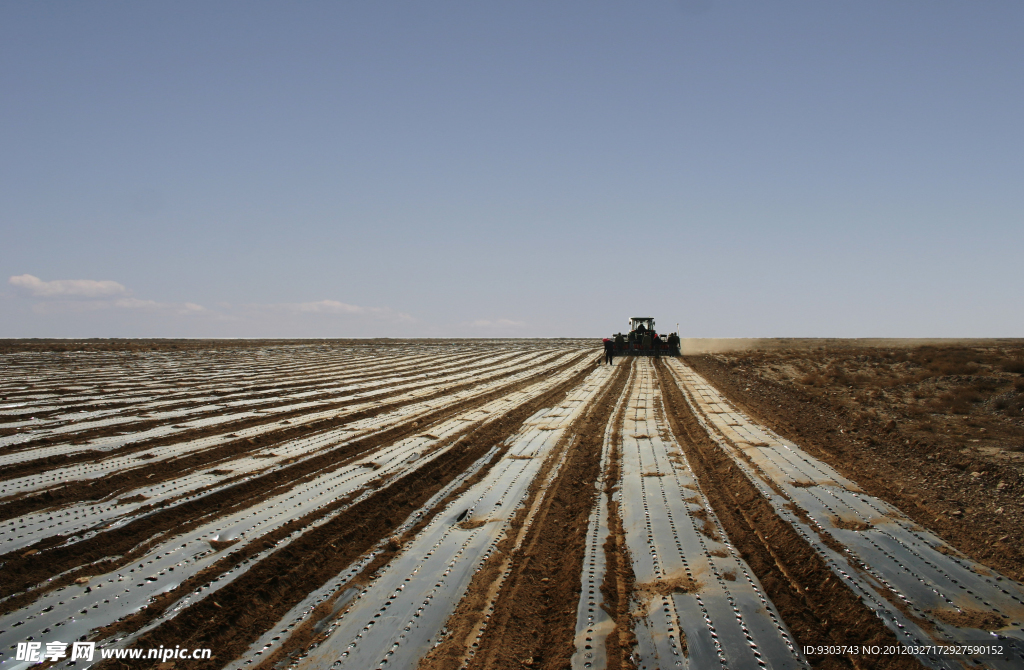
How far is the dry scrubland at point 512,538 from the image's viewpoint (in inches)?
143

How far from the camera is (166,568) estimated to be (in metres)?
4.62

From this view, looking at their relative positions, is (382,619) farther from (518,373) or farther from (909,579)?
(518,373)

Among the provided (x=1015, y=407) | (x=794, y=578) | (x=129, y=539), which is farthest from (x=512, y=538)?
(x=1015, y=407)

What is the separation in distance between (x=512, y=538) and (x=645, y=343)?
31.3 metres

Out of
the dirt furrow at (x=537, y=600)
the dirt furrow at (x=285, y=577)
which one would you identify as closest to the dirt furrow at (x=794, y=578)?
the dirt furrow at (x=537, y=600)

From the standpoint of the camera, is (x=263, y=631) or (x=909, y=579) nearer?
(x=263, y=631)

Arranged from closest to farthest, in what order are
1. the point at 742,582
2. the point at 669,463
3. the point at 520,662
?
the point at 520,662 → the point at 742,582 → the point at 669,463

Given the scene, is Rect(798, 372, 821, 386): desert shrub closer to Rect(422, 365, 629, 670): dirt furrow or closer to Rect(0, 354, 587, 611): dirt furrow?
Rect(422, 365, 629, 670): dirt furrow

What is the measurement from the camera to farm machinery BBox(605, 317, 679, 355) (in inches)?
1369

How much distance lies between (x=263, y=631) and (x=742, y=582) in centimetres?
359

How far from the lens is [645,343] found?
35.3m

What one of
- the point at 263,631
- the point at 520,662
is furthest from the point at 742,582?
the point at 263,631

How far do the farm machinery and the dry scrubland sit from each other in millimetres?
22937

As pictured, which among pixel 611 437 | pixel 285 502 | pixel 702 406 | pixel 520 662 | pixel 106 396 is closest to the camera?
pixel 520 662
